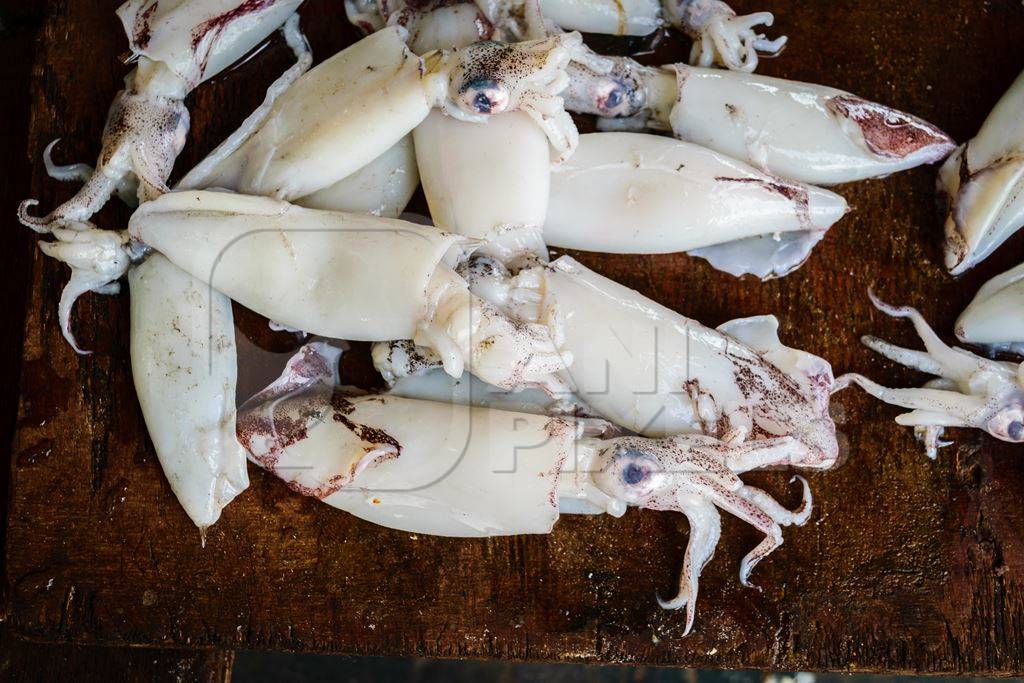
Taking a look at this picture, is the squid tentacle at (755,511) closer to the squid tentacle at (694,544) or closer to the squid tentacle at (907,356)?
the squid tentacle at (694,544)

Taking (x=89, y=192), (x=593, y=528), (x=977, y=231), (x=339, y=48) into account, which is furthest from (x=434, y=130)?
(x=977, y=231)

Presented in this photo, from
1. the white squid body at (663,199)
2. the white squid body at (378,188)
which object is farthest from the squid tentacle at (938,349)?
the white squid body at (378,188)

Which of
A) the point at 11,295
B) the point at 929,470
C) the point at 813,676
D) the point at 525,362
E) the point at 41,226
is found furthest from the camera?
the point at 813,676

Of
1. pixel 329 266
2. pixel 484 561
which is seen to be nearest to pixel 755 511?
pixel 484 561

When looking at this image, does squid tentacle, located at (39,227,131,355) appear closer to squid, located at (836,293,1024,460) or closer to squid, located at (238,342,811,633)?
squid, located at (238,342,811,633)

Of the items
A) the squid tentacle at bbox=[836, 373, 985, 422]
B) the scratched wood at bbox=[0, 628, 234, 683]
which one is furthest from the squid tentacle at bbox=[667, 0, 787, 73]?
the scratched wood at bbox=[0, 628, 234, 683]

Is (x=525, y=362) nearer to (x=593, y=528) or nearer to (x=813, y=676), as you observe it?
(x=593, y=528)

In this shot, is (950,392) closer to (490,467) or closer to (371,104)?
(490,467)

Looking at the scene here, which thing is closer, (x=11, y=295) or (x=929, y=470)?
(x=929, y=470)
